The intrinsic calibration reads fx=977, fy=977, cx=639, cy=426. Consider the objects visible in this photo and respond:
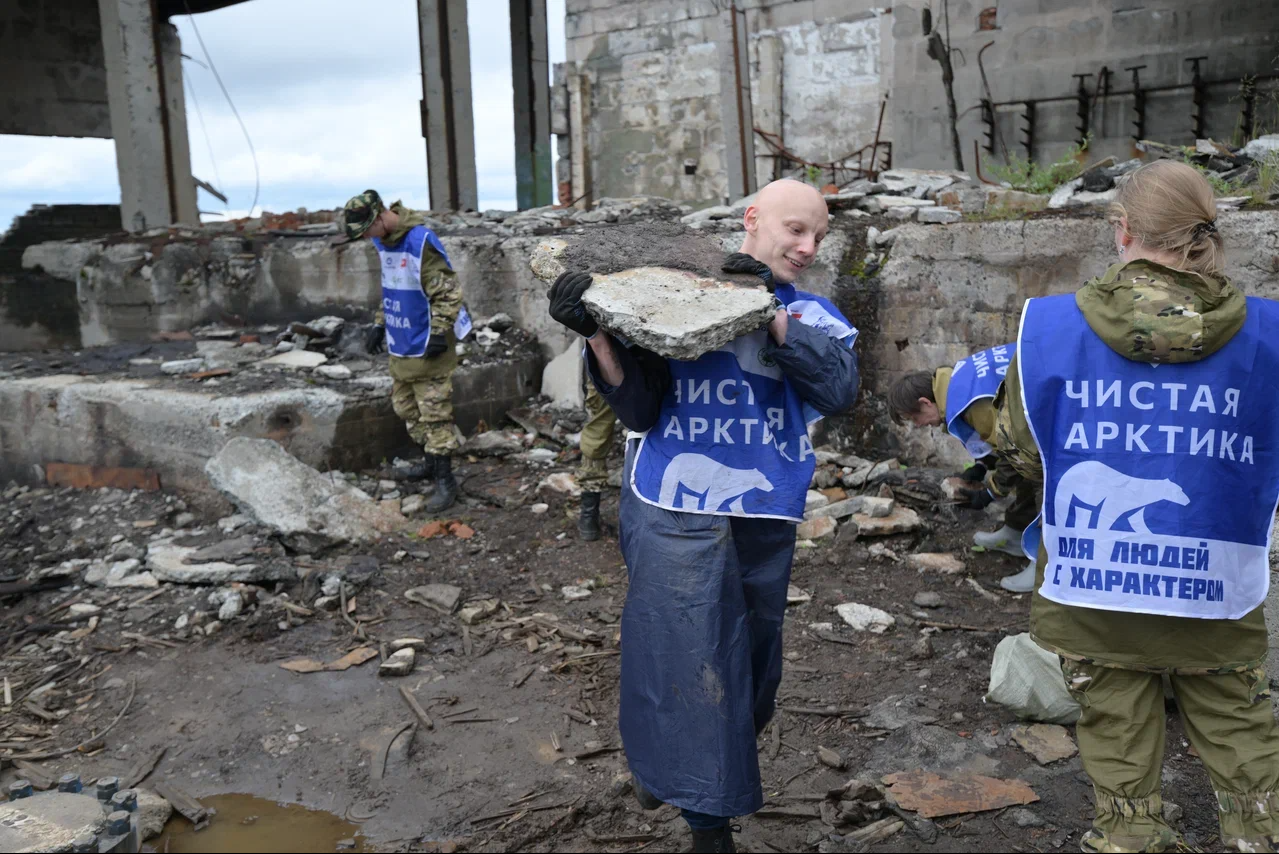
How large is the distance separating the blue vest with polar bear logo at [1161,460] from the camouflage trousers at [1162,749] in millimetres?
190

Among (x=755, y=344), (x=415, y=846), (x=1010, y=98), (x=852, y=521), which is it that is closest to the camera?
(x=755, y=344)

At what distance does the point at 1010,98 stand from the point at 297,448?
810cm

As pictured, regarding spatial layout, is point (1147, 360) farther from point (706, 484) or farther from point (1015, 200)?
point (1015, 200)

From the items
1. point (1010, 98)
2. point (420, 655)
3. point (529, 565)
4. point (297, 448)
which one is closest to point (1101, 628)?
point (420, 655)

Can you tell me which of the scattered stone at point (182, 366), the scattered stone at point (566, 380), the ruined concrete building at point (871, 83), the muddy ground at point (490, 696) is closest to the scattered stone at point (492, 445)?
the scattered stone at point (566, 380)

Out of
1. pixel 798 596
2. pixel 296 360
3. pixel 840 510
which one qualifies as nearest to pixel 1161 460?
pixel 798 596

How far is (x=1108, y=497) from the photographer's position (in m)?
1.98

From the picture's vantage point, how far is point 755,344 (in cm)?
222

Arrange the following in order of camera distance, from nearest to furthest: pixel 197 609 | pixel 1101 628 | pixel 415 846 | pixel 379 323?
pixel 1101 628 < pixel 415 846 < pixel 197 609 < pixel 379 323

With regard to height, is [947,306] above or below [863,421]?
above

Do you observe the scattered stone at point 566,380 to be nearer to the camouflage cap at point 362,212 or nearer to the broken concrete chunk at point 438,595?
the camouflage cap at point 362,212

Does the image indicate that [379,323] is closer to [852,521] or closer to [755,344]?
[852,521]

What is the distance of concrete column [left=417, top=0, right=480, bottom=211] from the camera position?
30.1 ft

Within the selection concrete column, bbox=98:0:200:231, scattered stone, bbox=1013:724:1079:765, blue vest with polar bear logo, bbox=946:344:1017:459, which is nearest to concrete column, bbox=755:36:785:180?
concrete column, bbox=98:0:200:231
